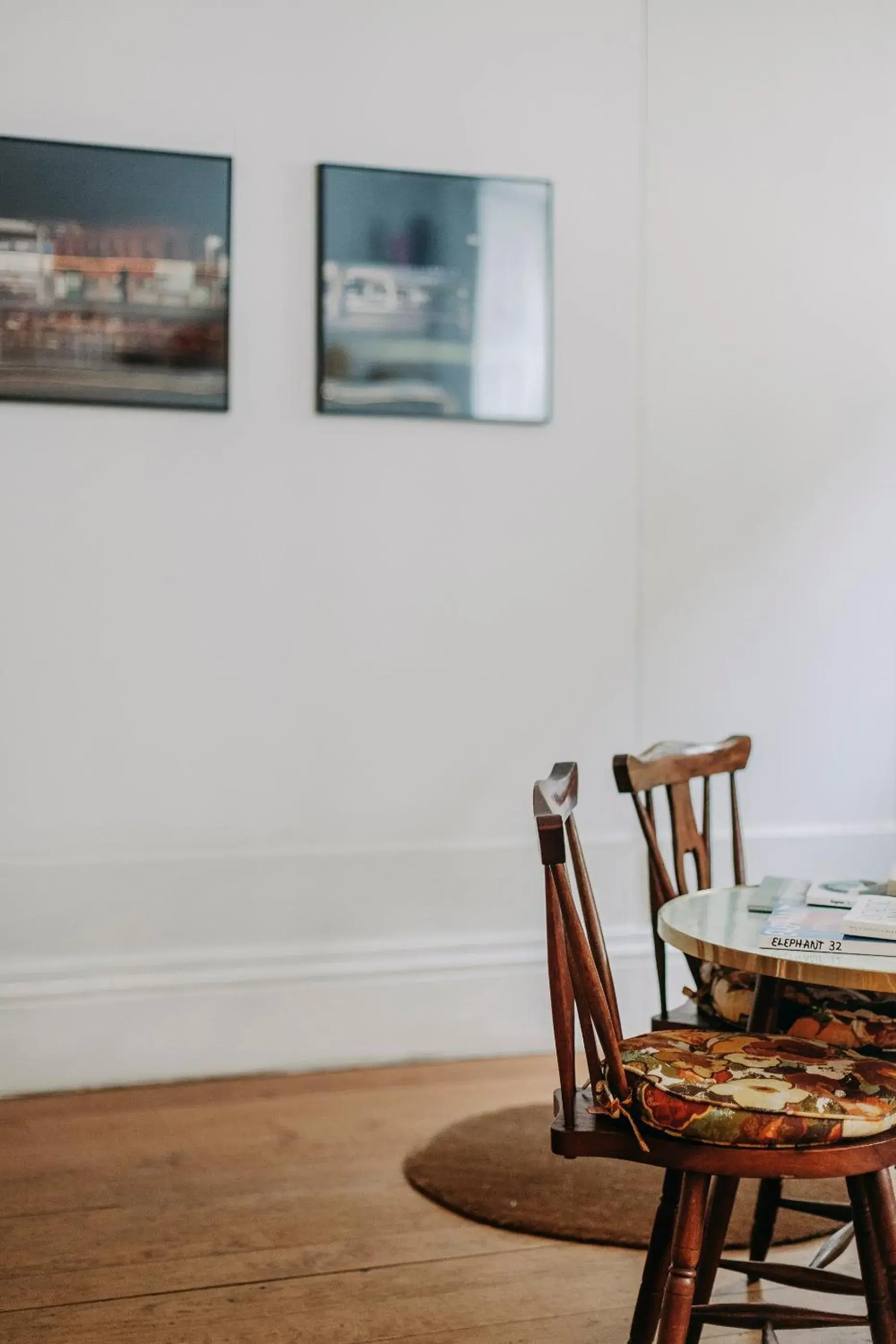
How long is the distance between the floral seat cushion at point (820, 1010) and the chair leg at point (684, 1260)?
0.44 meters

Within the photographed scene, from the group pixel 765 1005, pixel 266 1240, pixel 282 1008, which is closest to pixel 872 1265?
pixel 765 1005

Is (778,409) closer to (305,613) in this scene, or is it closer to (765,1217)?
(305,613)

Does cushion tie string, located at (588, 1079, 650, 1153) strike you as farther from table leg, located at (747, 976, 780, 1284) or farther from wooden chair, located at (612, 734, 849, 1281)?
table leg, located at (747, 976, 780, 1284)

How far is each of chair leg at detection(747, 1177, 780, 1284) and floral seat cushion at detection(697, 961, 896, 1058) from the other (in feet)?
1.08

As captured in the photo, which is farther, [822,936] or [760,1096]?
[822,936]

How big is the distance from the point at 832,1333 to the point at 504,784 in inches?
65.6

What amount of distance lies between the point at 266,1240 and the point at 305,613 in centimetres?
155

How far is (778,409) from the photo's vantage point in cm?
382

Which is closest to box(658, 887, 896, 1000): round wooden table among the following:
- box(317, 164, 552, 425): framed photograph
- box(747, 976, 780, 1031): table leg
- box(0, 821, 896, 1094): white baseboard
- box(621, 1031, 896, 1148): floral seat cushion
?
box(747, 976, 780, 1031): table leg

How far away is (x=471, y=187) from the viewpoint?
3566mm

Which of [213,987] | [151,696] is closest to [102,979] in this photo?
[213,987]

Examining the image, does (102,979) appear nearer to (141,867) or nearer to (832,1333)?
(141,867)

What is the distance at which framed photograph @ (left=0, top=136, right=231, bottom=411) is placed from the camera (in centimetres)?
330

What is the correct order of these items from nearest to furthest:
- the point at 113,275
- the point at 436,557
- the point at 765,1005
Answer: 1. the point at 765,1005
2. the point at 113,275
3. the point at 436,557
